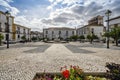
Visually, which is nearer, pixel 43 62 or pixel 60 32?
pixel 43 62

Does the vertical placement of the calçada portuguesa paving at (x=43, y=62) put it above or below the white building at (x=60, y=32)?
below

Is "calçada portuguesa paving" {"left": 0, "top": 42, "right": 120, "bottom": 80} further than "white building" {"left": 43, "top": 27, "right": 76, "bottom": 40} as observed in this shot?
No

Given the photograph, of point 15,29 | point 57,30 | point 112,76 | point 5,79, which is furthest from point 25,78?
point 57,30

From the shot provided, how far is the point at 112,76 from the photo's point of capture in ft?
13.4

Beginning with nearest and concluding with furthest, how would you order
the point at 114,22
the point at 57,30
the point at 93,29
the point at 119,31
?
the point at 119,31, the point at 114,22, the point at 93,29, the point at 57,30

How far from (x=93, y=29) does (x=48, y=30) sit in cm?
3547

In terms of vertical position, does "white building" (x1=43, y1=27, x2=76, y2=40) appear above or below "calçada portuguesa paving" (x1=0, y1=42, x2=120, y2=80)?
above

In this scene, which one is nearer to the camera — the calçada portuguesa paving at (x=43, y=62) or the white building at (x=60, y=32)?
the calçada portuguesa paving at (x=43, y=62)

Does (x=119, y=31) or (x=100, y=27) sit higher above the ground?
(x=100, y=27)

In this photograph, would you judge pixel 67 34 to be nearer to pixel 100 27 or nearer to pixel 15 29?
pixel 100 27

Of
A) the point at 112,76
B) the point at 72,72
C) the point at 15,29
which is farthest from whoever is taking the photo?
the point at 15,29

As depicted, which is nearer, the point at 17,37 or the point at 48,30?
the point at 17,37

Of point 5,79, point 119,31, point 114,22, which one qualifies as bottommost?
point 5,79

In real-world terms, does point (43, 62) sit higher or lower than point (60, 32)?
lower
